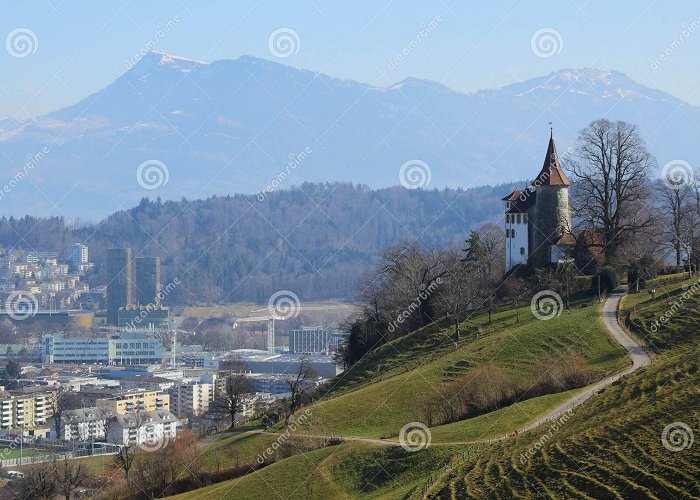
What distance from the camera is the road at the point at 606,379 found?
30953 mm

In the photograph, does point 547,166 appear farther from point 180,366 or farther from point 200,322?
point 200,322

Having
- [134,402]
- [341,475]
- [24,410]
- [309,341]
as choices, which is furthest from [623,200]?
[309,341]

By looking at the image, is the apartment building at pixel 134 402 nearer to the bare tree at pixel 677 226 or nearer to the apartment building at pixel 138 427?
the apartment building at pixel 138 427

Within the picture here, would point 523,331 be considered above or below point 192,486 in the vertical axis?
above

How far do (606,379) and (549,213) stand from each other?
60.3ft

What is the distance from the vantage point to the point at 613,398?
29312 millimetres

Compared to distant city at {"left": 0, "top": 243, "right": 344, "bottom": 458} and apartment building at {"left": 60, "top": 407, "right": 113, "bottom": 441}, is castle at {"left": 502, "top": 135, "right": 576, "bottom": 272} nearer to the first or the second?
distant city at {"left": 0, "top": 243, "right": 344, "bottom": 458}

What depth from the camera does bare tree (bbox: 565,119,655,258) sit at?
50.6 m

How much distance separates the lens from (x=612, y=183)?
2020 inches

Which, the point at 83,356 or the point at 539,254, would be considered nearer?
the point at 539,254

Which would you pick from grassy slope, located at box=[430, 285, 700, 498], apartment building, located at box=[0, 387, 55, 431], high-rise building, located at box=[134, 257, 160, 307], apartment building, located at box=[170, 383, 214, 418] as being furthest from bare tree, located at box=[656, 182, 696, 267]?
high-rise building, located at box=[134, 257, 160, 307]

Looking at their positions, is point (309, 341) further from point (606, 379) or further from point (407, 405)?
point (606, 379)

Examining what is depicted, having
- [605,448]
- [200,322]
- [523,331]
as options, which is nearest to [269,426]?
[523,331]

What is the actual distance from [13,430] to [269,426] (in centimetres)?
5421
